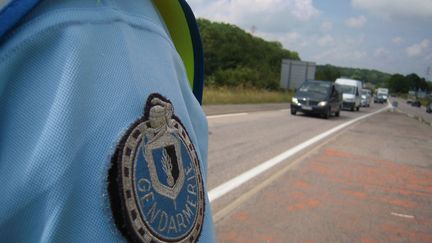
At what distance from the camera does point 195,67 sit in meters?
1.13

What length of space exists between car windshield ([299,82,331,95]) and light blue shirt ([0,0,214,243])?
24.0 meters

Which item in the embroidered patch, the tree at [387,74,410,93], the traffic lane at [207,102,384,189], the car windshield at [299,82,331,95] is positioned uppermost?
the embroidered patch

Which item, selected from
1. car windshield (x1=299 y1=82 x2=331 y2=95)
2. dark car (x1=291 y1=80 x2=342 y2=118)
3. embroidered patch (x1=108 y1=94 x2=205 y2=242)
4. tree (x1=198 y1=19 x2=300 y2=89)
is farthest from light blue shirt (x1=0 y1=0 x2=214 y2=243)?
tree (x1=198 y1=19 x2=300 y2=89)

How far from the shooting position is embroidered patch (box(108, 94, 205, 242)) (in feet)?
2.18

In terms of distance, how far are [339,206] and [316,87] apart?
19282 mm

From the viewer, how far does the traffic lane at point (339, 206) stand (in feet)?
15.3

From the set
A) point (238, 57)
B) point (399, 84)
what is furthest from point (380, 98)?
point (399, 84)

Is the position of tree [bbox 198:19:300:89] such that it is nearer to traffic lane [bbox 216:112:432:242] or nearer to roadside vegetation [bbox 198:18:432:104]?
roadside vegetation [bbox 198:18:432:104]

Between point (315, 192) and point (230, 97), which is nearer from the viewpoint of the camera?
point (315, 192)

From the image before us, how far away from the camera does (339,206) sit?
19.3 feet

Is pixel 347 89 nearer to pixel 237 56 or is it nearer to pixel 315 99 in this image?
pixel 315 99

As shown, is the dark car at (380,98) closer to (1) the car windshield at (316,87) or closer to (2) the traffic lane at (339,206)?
(1) the car windshield at (316,87)

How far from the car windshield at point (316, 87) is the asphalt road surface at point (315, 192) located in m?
12.3

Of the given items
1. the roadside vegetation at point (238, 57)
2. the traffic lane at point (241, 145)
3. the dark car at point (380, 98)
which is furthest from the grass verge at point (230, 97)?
the dark car at point (380, 98)
